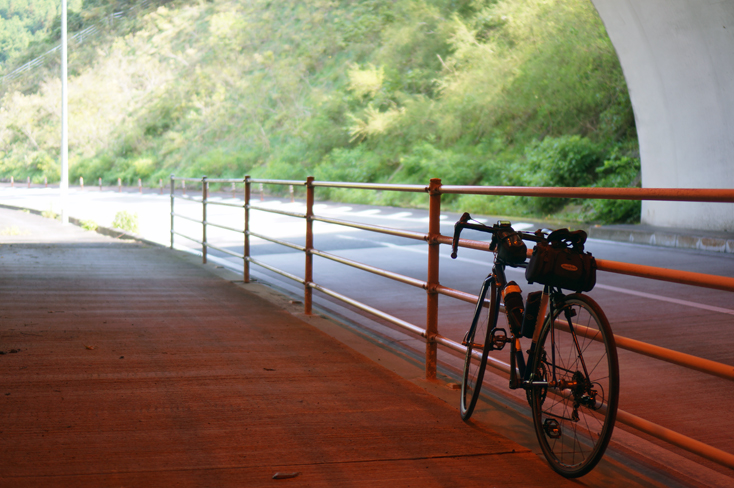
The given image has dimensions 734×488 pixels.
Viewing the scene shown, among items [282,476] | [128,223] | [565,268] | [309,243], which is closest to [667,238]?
[309,243]

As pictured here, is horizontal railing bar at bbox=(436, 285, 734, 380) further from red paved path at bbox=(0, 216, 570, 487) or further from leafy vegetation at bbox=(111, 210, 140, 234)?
leafy vegetation at bbox=(111, 210, 140, 234)

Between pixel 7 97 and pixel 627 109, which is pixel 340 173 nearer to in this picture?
pixel 627 109

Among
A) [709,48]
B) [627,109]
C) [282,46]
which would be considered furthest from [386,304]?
[282,46]

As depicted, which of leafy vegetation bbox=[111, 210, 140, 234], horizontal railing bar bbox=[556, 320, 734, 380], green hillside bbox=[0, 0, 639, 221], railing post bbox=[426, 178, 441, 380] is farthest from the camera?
green hillside bbox=[0, 0, 639, 221]

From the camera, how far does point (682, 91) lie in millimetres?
16172

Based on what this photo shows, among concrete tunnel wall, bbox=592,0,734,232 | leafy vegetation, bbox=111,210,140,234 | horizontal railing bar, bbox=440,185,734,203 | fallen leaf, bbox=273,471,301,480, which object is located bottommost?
fallen leaf, bbox=273,471,301,480

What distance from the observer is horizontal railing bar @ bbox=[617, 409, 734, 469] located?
2.81 metres

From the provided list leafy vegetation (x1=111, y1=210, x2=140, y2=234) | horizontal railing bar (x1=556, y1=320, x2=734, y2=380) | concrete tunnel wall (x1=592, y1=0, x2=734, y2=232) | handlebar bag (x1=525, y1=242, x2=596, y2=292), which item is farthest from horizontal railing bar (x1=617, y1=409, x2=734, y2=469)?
leafy vegetation (x1=111, y1=210, x2=140, y2=234)

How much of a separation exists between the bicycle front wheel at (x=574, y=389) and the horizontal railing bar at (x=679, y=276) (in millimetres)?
196

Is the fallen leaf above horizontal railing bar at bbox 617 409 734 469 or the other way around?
the other way around

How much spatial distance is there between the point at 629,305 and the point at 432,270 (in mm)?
4677

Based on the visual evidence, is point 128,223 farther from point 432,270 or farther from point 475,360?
point 475,360

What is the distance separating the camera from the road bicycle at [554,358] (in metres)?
3.22

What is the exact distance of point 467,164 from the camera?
33.2m
